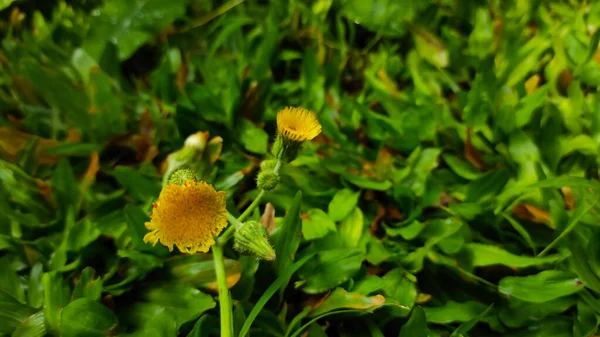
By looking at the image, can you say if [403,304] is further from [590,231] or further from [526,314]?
[590,231]

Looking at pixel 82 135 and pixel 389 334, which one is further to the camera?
pixel 82 135

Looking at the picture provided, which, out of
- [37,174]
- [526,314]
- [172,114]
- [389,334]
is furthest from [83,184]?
[526,314]

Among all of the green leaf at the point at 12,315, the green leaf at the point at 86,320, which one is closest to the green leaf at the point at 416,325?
the green leaf at the point at 86,320

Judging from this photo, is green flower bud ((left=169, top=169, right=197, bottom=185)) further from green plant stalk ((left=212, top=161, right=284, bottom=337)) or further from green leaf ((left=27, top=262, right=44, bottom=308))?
green leaf ((left=27, top=262, right=44, bottom=308))

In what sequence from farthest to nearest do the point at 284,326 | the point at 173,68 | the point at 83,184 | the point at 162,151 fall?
the point at 173,68, the point at 162,151, the point at 83,184, the point at 284,326

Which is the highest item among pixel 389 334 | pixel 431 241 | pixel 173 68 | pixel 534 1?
pixel 534 1

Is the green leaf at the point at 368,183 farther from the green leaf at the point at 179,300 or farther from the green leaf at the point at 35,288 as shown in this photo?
the green leaf at the point at 35,288
